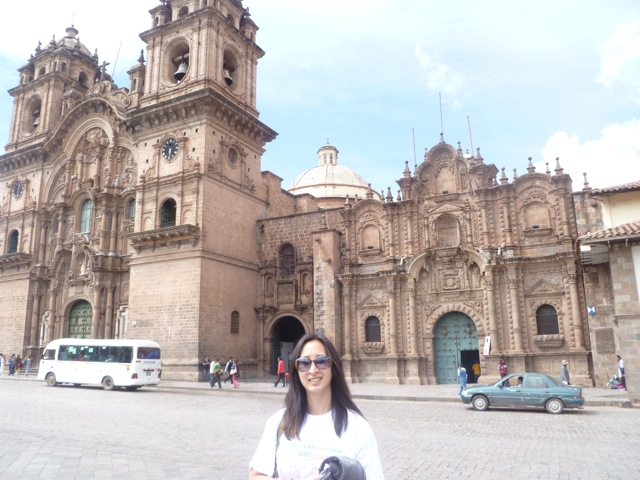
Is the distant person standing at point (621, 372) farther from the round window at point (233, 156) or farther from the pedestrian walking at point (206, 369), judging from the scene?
the round window at point (233, 156)

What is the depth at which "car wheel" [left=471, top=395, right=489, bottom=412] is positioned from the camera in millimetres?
16500

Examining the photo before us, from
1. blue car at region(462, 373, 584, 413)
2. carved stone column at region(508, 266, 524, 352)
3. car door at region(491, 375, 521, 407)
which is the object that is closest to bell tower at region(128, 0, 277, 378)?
carved stone column at region(508, 266, 524, 352)

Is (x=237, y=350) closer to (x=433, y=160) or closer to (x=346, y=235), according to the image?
(x=346, y=235)

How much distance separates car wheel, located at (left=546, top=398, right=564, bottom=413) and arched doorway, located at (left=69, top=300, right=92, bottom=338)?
92.0ft

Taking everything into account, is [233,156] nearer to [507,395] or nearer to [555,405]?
[507,395]

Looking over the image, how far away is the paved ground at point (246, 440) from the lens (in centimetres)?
795

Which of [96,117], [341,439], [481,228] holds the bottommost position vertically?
[341,439]

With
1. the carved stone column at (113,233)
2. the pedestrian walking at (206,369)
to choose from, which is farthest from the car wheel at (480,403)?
the carved stone column at (113,233)

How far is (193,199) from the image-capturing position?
30047mm

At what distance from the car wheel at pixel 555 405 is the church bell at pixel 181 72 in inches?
1069

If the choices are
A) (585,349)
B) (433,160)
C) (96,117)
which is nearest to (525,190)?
(433,160)

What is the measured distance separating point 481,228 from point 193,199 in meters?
15.6

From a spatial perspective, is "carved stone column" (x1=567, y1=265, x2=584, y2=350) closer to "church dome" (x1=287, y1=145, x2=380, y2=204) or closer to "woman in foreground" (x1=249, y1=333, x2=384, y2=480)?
"woman in foreground" (x1=249, y1=333, x2=384, y2=480)

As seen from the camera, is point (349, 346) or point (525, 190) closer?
point (525, 190)
